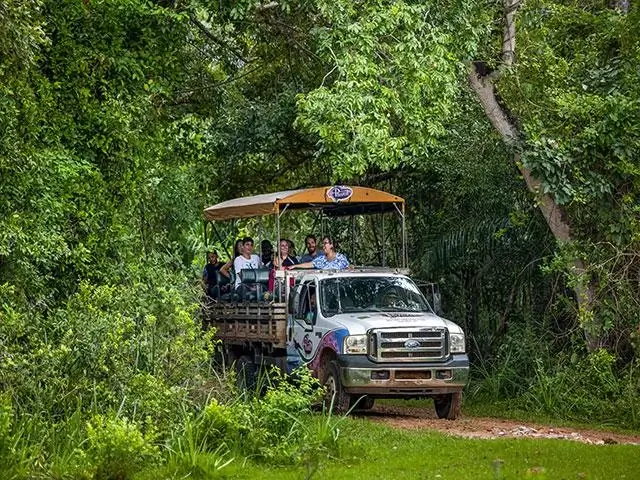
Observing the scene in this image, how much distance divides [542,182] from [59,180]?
276 inches

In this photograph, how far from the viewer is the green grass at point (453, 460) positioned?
1278 cm

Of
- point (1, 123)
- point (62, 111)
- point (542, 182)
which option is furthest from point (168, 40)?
point (542, 182)

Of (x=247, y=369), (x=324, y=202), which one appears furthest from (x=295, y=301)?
(x=247, y=369)

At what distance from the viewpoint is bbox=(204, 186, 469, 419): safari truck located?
18.0 m

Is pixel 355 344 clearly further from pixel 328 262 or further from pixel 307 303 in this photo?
pixel 328 262

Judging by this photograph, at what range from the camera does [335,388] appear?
18.3m

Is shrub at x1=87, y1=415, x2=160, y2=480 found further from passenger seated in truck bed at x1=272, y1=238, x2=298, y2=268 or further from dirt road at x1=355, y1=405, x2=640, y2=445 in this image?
passenger seated in truck bed at x1=272, y1=238, x2=298, y2=268

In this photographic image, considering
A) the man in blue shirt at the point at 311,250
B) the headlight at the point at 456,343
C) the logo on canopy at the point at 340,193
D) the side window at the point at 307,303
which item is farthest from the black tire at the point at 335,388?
the man in blue shirt at the point at 311,250

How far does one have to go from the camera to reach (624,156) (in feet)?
64.5

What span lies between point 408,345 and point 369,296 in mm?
1577

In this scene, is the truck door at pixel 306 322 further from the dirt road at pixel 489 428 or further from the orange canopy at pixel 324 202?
the orange canopy at pixel 324 202

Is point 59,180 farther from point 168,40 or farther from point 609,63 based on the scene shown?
point 609,63

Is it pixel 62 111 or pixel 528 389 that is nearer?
pixel 62 111

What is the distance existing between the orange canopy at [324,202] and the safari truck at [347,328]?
0.05 ft
